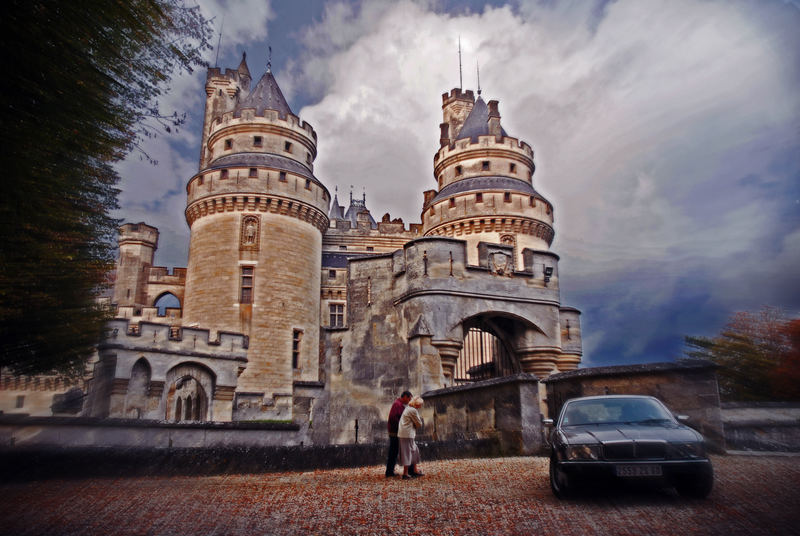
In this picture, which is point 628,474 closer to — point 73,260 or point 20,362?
point 73,260

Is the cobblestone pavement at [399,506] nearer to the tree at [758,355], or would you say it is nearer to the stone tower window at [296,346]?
the tree at [758,355]

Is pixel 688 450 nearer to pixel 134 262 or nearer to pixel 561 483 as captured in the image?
pixel 561 483

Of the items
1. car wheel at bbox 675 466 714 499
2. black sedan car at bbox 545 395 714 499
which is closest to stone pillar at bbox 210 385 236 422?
black sedan car at bbox 545 395 714 499

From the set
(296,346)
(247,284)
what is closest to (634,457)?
(247,284)

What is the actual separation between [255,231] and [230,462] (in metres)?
20.8

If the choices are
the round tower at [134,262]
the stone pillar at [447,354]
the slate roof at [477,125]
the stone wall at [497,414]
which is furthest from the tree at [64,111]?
the round tower at [134,262]

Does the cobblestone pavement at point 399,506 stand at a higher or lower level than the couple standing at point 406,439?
lower

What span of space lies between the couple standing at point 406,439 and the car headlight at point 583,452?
8.23ft

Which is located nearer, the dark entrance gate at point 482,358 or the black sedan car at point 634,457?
the black sedan car at point 634,457

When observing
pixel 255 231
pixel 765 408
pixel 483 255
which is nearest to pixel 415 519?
pixel 765 408

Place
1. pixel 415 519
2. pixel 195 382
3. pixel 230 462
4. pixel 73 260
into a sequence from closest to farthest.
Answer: pixel 415 519 → pixel 230 462 → pixel 73 260 → pixel 195 382

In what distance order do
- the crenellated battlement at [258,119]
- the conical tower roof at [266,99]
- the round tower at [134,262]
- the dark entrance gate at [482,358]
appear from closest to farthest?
the dark entrance gate at [482,358], the crenellated battlement at [258,119], the conical tower roof at [266,99], the round tower at [134,262]

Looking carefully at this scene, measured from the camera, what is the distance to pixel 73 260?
8.98 meters

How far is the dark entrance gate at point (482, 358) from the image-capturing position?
16.3 meters
